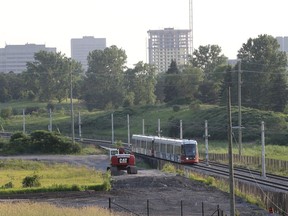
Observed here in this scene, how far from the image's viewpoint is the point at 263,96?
4926 inches

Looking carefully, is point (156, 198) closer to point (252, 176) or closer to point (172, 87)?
point (252, 176)

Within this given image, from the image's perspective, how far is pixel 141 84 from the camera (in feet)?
541

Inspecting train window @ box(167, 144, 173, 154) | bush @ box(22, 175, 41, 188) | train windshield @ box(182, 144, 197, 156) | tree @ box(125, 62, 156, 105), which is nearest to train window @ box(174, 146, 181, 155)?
train windshield @ box(182, 144, 197, 156)

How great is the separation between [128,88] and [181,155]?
101400 mm

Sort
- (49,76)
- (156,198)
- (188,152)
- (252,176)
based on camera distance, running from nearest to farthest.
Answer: (156,198)
(252,176)
(188,152)
(49,76)

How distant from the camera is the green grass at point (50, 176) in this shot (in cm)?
4923

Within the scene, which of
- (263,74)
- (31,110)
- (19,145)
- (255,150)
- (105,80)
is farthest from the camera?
(105,80)

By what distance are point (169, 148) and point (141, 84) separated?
299ft

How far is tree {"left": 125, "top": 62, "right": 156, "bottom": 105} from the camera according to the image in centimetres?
16275

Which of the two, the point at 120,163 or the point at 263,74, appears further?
the point at 263,74

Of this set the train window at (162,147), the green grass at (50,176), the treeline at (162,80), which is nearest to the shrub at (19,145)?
the green grass at (50,176)

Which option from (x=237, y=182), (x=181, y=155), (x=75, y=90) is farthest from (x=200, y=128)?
(x=75, y=90)

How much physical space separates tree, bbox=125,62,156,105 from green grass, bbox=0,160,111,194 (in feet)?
284

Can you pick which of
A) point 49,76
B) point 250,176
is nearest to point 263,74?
point 49,76
